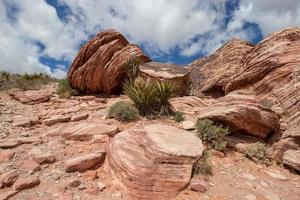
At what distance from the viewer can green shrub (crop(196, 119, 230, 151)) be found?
7.40m

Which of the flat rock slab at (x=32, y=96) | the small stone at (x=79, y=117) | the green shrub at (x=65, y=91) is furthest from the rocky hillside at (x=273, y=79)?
the flat rock slab at (x=32, y=96)

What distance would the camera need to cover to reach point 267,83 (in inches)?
412

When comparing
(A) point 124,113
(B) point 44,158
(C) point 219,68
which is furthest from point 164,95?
(C) point 219,68

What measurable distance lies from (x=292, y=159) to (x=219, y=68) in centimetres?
868

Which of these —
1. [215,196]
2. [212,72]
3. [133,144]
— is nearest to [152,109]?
[133,144]

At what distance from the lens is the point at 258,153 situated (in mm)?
7367

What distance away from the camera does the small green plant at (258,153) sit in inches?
288

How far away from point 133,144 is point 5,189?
277 cm

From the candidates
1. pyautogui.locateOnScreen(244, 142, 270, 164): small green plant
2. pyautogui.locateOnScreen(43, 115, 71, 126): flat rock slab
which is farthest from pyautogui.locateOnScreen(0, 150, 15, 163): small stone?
pyautogui.locateOnScreen(244, 142, 270, 164): small green plant

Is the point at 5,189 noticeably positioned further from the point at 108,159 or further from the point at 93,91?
the point at 93,91

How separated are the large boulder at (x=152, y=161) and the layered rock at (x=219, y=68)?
7.53 meters

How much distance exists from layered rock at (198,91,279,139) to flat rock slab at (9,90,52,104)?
7.04 m

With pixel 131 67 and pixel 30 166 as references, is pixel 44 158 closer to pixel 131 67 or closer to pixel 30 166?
pixel 30 166

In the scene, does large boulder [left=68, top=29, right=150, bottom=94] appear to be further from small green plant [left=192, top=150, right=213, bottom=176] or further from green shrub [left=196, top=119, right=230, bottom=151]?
small green plant [left=192, top=150, right=213, bottom=176]
